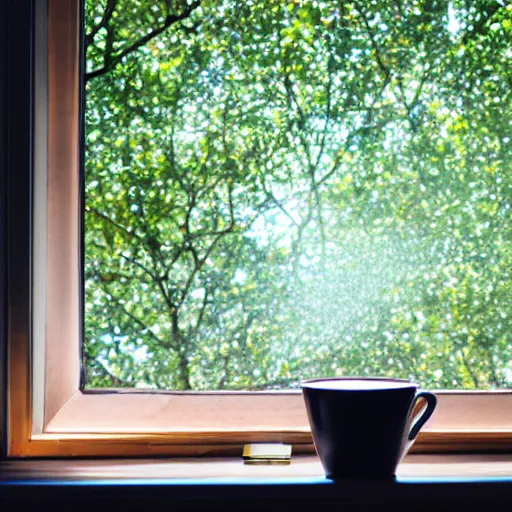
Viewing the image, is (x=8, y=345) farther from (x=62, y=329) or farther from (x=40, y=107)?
(x=40, y=107)

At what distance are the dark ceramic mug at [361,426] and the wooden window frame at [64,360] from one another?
14cm

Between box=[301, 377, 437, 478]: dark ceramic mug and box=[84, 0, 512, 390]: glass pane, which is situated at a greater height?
box=[84, 0, 512, 390]: glass pane

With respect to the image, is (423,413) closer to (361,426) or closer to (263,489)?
(361,426)

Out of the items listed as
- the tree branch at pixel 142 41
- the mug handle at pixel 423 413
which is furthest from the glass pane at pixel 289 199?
the mug handle at pixel 423 413

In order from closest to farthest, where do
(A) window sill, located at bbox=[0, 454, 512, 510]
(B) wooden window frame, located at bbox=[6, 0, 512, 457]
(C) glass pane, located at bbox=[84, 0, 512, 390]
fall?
(A) window sill, located at bbox=[0, 454, 512, 510], (B) wooden window frame, located at bbox=[6, 0, 512, 457], (C) glass pane, located at bbox=[84, 0, 512, 390]

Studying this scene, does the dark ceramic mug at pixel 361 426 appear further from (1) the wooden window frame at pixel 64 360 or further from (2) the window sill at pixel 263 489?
(1) the wooden window frame at pixel 64 360

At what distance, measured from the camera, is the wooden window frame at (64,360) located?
0.92m

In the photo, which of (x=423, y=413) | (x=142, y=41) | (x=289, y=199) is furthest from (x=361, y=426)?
(x=142, y=41)

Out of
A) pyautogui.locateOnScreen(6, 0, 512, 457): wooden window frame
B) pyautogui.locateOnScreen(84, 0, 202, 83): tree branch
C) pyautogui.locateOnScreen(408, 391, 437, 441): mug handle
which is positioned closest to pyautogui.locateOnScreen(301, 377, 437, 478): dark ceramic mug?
pyautogui.locateOnScreen(408, 391, 437, 441): mug handle

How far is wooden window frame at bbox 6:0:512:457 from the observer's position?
92 cm

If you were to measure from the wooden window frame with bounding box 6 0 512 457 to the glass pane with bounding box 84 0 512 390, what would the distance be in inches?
1.2

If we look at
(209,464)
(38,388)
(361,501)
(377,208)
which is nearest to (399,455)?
(361,501)

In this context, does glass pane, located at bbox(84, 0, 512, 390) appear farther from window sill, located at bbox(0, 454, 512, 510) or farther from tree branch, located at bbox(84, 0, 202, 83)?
window sill, located at bbox(0, 454, 512, 510)

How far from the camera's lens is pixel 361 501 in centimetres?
78
